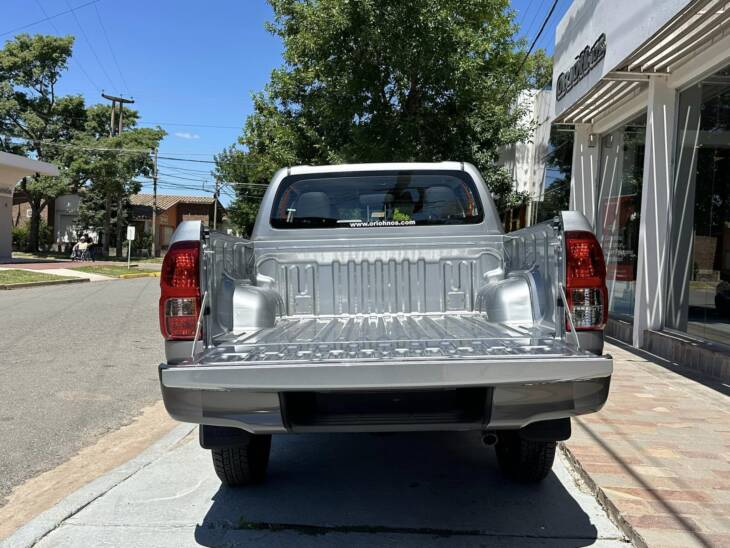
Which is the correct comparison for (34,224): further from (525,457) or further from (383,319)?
(525,457)

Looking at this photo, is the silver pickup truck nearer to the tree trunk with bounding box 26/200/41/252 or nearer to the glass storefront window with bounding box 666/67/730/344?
the glass storefront window with bounding box 666/67/730/344

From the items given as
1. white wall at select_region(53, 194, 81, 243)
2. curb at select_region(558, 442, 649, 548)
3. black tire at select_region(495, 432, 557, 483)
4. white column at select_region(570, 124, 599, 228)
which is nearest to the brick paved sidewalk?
curb at select_region(558, 442, 649, 548)

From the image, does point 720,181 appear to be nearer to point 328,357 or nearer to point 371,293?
point 371,293

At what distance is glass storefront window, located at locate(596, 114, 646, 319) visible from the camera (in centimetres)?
973

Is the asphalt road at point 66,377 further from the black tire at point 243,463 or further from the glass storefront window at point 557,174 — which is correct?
the glass storefront window at point 557,174

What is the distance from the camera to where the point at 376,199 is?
4957 mm

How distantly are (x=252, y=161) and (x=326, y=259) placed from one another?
136 ft

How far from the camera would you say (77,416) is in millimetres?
5609

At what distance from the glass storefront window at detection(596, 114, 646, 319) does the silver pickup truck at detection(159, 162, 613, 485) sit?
5972 millimetres

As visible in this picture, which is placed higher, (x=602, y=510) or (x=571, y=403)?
(x=571, y=403)

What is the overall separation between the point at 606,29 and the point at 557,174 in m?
6.57

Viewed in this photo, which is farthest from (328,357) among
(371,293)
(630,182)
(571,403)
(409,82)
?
(409,82)

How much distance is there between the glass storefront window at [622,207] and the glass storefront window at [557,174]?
2161 mm

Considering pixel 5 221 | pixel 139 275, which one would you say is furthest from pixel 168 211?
pixel 139 275
